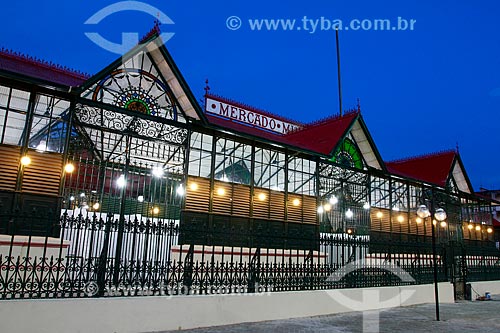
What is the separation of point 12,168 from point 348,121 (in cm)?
1634

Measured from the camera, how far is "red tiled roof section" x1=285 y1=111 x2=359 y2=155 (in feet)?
65.3

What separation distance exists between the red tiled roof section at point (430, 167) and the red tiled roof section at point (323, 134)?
7.03 m

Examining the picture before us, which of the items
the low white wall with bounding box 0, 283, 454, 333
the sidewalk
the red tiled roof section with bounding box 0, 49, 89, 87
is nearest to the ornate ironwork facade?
the low white wall with bounding box 0, 283, 454, 333

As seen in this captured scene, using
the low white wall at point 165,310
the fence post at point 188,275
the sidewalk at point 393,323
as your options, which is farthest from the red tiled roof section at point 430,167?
the fence post at point 188,275

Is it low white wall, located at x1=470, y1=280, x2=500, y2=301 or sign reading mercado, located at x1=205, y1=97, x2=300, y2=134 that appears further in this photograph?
sign reading mercado, located at x1=205, y1=97, x2=300, y2=134

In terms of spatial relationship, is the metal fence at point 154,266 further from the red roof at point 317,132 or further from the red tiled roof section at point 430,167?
Result: the red tiled roof section at point 430,167

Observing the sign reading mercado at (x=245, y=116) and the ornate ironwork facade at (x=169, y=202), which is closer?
the ornate ironwork facade at (x=169, y=202)

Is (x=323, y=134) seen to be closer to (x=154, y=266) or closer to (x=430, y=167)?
(x=430, y=167)

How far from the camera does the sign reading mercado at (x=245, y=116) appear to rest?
19.9 m

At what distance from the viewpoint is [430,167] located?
29.7 m

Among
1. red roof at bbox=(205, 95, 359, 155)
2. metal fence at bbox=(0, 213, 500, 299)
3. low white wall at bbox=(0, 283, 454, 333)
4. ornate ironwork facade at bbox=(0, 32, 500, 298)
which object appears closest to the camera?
low white wall at bbox=(0, 283, 454, 333)

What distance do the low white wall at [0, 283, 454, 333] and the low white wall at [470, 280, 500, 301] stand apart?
28.9 ft

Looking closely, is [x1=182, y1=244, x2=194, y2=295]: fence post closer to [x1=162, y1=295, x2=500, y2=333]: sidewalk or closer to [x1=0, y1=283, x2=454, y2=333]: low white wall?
[x1=0, y1=283, x2=454, y2=333]: low white wall

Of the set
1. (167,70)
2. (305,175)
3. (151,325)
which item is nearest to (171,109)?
(167,70)
